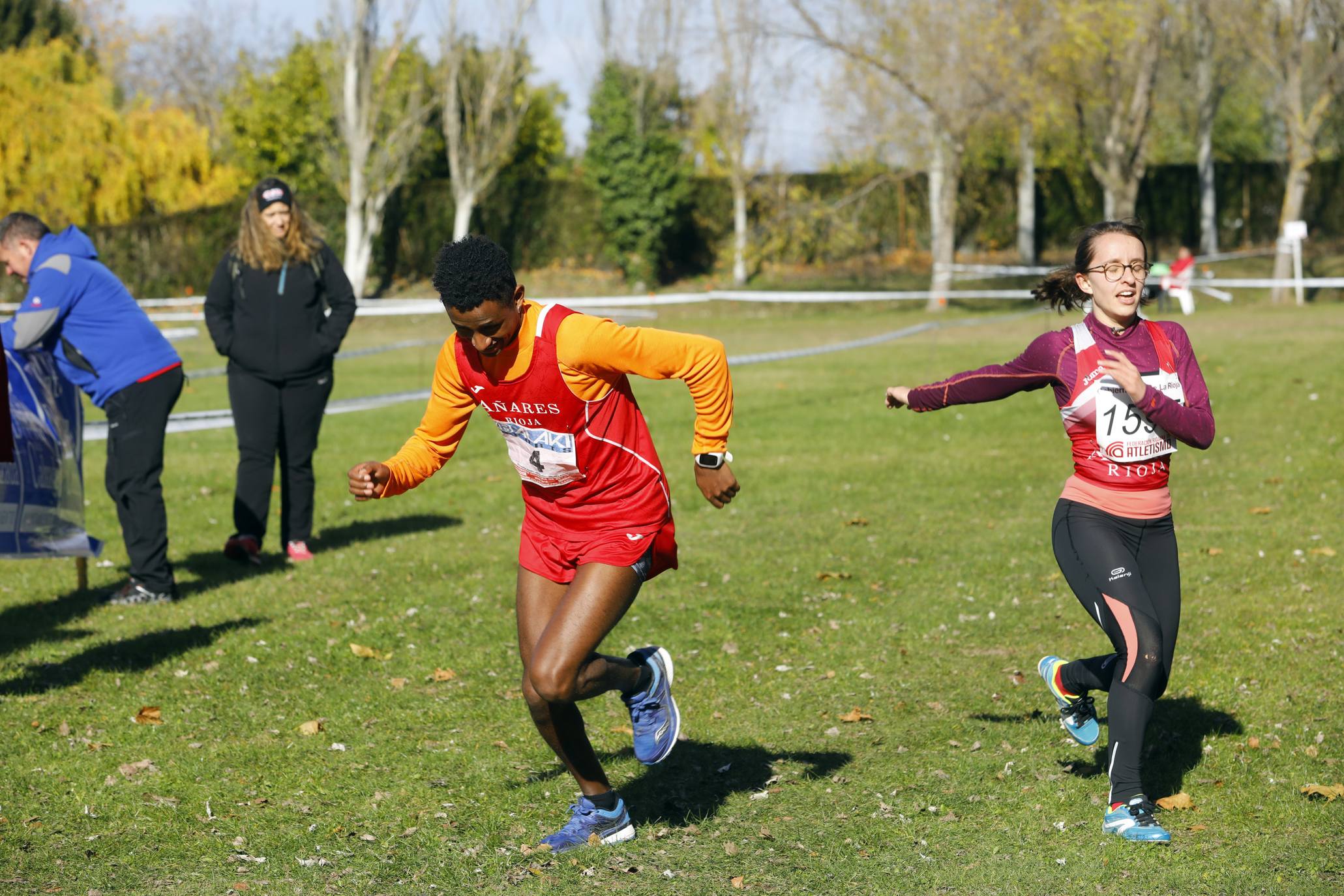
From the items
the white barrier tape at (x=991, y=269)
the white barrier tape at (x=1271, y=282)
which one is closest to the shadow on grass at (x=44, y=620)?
the white barrier tape at (x=1271, y=282)

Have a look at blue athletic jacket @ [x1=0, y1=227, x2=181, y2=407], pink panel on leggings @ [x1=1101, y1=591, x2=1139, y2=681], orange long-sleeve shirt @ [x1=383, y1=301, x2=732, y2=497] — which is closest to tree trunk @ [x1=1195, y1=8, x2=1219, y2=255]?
blue athletic jacket @ [x1=0, y1=227, x2=181, y2=407]

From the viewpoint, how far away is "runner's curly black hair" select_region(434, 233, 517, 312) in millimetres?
4250

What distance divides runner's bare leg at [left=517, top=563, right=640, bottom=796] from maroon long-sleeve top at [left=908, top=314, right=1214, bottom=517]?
53.6 inches

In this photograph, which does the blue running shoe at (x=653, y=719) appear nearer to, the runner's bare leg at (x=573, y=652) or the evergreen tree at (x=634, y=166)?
the runner's bare leg at (x=573, y=652)

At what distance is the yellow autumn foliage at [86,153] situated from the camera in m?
42.5

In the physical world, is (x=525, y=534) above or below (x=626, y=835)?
above

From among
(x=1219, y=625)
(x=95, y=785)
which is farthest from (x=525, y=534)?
(x=1219, y=625)

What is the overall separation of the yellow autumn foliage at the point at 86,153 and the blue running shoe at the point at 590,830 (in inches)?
1687

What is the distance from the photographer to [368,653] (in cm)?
733

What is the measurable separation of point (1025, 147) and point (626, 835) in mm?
41465

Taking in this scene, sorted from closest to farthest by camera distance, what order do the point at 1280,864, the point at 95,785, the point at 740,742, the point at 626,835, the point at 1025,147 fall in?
the point at 1280,864, the point at 626,835, the point at 95,785, the point at 740,742, the point at 1025,147

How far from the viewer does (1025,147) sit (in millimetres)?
43250

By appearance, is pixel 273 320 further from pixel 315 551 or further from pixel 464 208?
pixel 464 208

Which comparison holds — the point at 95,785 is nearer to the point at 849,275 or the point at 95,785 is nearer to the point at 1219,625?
the point at 1219,625
